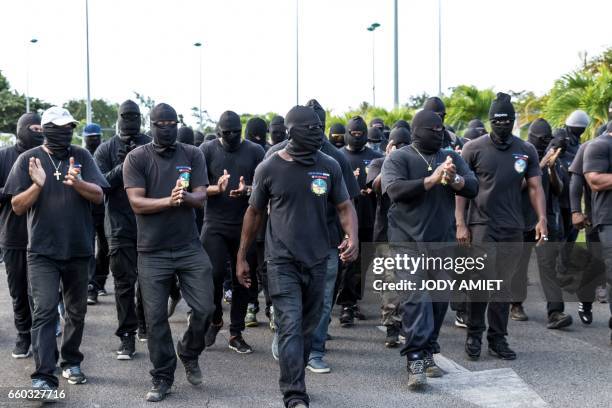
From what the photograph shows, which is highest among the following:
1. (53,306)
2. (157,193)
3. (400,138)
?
(400,138)

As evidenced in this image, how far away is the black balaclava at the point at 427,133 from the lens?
21.2 ft

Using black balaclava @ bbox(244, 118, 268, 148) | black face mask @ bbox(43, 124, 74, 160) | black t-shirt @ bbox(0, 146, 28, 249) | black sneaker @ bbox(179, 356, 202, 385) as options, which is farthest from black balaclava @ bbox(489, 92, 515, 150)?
black t-shirt @ bbox(0, 146, 28, 249)

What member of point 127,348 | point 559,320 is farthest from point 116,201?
point 559,320

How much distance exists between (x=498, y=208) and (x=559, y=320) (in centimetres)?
197

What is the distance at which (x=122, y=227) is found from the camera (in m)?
7.31

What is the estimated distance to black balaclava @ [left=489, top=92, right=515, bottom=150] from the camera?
7.22m

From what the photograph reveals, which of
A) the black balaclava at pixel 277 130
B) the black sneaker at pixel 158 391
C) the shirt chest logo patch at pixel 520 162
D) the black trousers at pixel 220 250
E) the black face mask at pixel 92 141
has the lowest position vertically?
the black sneaker at pixel 158 391

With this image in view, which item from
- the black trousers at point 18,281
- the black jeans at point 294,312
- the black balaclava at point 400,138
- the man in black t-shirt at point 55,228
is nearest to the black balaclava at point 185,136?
the black balaclava at point 400,138

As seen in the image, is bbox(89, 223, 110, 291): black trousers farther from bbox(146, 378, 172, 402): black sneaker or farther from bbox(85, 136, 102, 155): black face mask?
bbox(146, 378, 172, 402): black sneaker

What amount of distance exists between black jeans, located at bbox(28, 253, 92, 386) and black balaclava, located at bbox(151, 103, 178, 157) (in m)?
1.13

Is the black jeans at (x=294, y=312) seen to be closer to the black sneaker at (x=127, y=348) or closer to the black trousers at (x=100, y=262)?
the black sneaker at (x=127, y=348)

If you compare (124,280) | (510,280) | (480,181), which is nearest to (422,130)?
(480,181)

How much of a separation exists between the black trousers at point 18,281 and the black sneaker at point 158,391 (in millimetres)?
1899

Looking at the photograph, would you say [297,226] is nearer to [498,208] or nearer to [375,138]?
[498,208]
